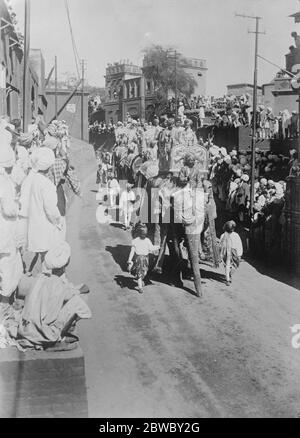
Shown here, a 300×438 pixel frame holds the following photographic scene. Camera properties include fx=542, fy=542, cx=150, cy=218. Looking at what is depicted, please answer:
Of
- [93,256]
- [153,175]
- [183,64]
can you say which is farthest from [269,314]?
[183,64]

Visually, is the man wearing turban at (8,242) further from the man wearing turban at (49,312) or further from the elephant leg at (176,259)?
the elephant leg at (176,259)

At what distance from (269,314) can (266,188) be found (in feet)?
19.4

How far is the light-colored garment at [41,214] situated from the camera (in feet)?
21.5

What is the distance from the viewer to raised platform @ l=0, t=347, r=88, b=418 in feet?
16.4

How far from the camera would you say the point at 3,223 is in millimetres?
6230

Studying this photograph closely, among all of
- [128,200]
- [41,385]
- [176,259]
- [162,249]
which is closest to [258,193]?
[128,200]

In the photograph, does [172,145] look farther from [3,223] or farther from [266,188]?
[3,223]

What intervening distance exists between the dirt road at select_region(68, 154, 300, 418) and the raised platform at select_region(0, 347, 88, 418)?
64cm

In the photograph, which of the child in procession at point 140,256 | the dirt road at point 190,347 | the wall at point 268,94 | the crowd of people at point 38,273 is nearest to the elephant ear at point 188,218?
the child in procession at point 140,256

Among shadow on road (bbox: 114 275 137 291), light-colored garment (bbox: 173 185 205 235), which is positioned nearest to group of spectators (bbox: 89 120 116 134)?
shadow on road (bbox: 114 275 137 291)

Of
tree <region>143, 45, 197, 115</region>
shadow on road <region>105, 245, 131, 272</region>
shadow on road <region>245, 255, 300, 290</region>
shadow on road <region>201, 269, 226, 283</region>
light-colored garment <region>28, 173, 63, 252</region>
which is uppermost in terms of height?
tree <region>143, 45, 197, 115</region>

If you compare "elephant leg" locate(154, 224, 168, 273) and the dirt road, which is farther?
Answer: "elephant leg" locate(154, 224, 168, 273)

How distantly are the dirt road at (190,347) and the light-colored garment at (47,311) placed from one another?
102cm

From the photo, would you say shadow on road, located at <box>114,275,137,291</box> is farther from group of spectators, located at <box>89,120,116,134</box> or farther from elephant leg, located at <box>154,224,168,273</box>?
group of spectators, located at <box>89,120,116,134</box>
